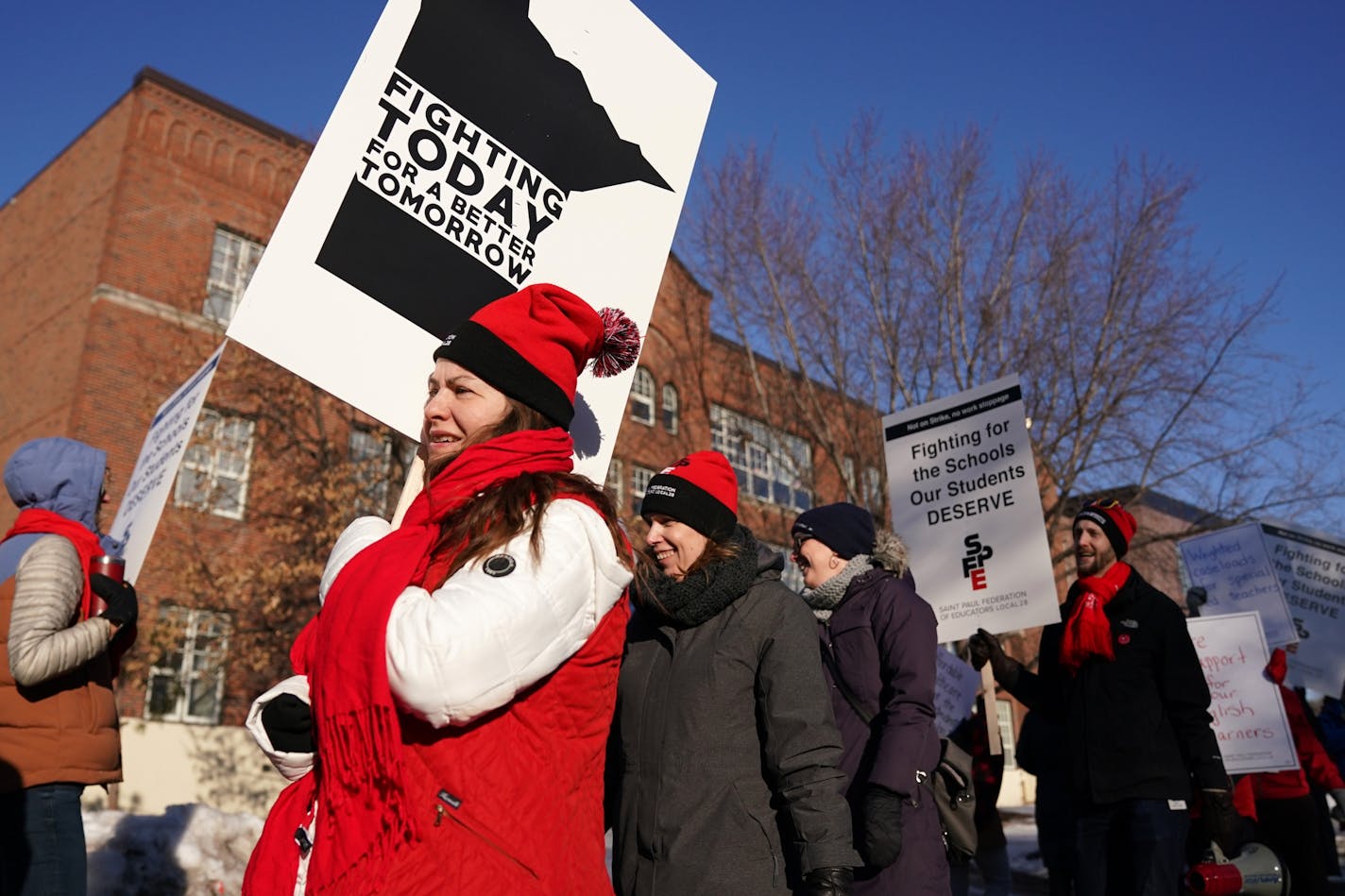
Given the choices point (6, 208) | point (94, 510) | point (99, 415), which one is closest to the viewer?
point (94, 510)

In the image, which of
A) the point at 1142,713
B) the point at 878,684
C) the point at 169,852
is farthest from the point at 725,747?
the point at 169,852

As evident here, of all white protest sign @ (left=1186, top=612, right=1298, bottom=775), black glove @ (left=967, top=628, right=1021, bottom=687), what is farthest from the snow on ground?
white protest sign @ (left=1186, top=612, right=1298, bottom=775)

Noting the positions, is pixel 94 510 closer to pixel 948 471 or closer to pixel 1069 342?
pixel 948 471

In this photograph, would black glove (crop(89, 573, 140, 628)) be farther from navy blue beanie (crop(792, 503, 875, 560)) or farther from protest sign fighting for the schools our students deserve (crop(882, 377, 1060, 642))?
protest sign fighting for the schools our students deserve (crop(882, 377, 1060, 642))

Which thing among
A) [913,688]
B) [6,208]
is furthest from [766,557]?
[6,208]

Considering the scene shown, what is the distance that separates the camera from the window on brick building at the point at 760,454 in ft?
73.9

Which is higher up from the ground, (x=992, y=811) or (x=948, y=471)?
(x=948, y=471)

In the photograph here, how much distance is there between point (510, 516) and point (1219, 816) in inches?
150

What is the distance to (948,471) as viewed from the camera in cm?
698

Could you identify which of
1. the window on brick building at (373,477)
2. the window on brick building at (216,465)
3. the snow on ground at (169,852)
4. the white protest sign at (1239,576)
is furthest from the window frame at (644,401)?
the snow on ground at (169,852)

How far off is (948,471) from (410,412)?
4978 millimetres

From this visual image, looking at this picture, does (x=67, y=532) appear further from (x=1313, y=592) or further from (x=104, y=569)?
(x=1313, y=592)

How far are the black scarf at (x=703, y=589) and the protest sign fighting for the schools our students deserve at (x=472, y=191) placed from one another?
535mm

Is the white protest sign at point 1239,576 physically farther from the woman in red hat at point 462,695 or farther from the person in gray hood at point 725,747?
the woman in red hat at point 462,695
